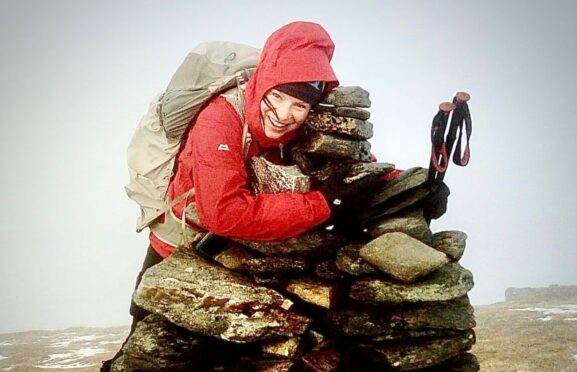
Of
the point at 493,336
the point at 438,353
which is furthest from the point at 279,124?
the point at 493,336

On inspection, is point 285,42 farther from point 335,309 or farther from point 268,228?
point 335,309

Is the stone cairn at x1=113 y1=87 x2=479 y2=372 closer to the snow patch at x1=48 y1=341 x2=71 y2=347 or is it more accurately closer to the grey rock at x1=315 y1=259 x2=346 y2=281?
the grey rock at x1=315 y1=259 x2=346 y2=281

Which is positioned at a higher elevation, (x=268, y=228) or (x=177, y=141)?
(x=177, y=141)

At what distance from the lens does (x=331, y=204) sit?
6.71 metres

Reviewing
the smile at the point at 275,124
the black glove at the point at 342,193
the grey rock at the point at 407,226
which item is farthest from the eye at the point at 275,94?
the grey rock at the point at 407,226

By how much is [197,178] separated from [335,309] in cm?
292

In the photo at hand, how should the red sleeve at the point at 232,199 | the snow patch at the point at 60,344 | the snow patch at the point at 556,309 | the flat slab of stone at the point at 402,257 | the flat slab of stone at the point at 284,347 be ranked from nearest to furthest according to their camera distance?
the red sleeve at the point at 232,199 < the flat slab of stone at the point at 402,257 < the flat slab of stone at the point at 284,347 < the snow patch at the point at 556,309 < the snow patch at the point at 60,344

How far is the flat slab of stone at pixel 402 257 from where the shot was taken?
6.10 m

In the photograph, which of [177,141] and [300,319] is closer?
[300,319]

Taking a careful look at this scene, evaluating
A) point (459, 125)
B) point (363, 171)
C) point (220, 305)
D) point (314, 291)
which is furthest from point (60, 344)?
point (459, 125)

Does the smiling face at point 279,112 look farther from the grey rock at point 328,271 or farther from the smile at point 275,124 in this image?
the grey rock at point 328,271

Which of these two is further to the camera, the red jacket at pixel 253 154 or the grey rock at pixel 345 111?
the grey rock at pixel 345 111

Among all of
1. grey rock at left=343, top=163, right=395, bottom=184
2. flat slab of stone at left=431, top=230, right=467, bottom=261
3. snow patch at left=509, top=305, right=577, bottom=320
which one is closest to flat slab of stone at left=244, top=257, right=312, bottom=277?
grey rock at left=343, top=163, right=395, bottom=184

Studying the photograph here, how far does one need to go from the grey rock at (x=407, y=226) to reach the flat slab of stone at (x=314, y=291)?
1.21 meters
